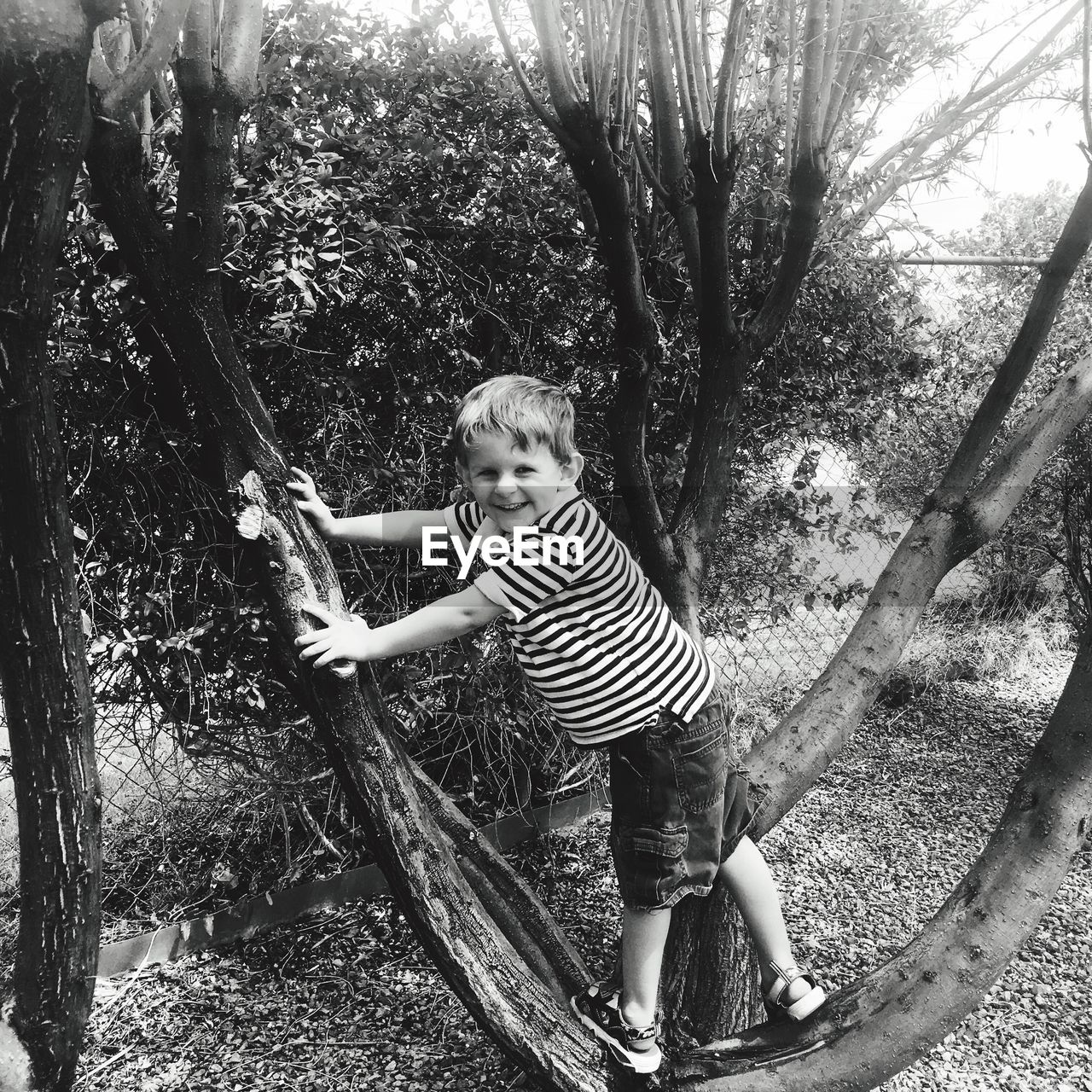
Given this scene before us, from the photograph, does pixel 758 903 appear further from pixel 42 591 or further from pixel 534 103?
pixel 534 103

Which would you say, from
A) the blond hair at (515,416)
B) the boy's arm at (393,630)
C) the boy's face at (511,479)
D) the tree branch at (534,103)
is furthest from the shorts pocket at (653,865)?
the tree branch at (534,103)

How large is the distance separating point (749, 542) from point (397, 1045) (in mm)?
2531

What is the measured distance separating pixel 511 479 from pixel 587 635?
37 cm

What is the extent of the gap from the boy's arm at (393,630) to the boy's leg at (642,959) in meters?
0.72

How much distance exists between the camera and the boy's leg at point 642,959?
71.9 inches

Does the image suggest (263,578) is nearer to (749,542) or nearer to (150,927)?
(150,927)

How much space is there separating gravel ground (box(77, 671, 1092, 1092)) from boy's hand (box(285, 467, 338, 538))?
60.6 inches

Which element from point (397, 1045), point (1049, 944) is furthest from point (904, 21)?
point (397, 1045)

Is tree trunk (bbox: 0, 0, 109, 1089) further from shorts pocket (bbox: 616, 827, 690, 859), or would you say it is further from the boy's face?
shorts pocket (bbox: 616, 827, 690, 859)

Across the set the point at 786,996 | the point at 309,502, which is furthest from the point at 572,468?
the point at 786,996

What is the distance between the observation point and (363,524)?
6.49 feet

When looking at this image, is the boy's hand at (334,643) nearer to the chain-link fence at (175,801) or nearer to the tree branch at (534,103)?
the tree branch at (534,103)

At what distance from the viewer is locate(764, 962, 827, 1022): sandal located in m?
1.94

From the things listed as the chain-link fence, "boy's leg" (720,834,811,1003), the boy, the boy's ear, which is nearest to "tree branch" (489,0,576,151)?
the boy
